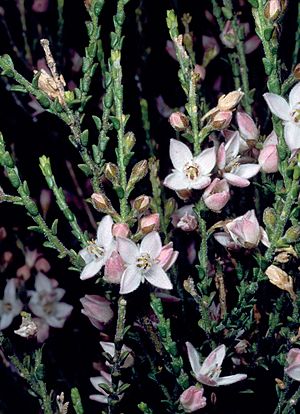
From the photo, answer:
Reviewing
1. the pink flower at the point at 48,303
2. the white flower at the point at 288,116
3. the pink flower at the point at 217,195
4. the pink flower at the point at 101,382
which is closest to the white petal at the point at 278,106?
the white flower at the point at 288,116

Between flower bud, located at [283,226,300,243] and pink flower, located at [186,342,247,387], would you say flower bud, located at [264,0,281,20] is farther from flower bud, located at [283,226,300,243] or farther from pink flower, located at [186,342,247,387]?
pink flower, located at [186,342,247,387]

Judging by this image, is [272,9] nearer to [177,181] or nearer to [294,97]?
[294,97]

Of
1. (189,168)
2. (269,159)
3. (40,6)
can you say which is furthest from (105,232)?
(40,6)

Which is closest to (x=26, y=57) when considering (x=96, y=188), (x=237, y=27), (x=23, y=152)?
(x=23, y=152)

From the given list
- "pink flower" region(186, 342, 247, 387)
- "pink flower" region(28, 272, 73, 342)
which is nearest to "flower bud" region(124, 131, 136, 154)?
"pink flower" region(186, 342, 247, 387)

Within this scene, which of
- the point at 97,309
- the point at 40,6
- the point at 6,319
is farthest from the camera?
the point at 40,6

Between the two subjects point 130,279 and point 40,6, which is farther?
point 40,6

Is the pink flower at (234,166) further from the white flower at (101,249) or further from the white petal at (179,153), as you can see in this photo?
the white flower at (101,249)
